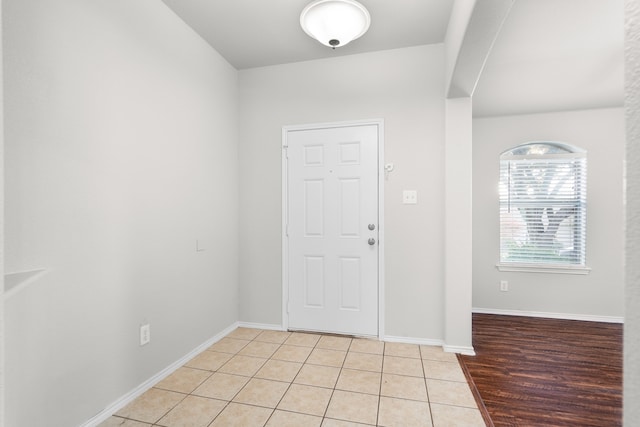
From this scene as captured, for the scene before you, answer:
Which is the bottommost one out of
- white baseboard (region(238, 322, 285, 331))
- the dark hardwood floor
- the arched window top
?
the dark hardwood floor

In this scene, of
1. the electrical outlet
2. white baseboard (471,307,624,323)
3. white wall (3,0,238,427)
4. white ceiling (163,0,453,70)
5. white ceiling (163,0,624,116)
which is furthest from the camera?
white baseboard (471,307,624,323)

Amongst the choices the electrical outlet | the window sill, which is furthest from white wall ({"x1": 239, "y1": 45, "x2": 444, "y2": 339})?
the window sill

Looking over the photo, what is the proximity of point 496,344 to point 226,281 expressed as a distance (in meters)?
2.62

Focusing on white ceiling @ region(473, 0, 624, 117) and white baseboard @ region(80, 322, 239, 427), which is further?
white ceiling @ region(473, 0, 624, 117)

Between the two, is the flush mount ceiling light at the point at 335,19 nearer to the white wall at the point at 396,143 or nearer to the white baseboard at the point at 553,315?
the white wall at the point at 396,143

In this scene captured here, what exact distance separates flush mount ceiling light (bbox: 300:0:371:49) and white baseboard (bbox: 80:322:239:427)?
8.66 ft

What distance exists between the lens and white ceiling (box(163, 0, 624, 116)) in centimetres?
217

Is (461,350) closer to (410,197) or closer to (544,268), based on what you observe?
(410,197)

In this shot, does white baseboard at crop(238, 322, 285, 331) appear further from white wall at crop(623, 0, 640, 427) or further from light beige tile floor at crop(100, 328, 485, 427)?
white wall at crop(623, 0, 640, 427)

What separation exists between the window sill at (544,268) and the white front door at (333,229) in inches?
77.5

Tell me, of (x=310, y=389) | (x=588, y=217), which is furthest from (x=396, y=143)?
(x=588, y=217)

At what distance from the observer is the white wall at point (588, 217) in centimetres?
360

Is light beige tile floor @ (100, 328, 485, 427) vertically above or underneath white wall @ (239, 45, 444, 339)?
underneath

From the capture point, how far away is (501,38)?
2352 mm
